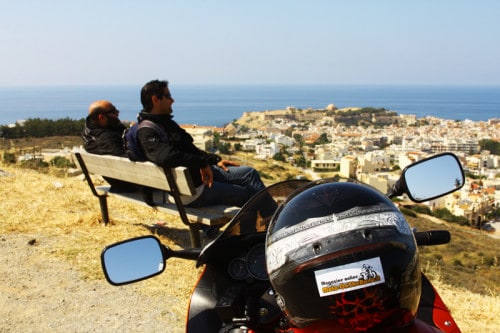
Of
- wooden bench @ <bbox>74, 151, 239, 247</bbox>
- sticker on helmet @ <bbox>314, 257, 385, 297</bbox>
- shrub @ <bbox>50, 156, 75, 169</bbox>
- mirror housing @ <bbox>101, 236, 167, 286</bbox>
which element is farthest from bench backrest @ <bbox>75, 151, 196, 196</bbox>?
shrub @ <bbox>50, 156, 75, 169</bbox>

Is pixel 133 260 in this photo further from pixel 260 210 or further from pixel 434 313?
pixel 434 313

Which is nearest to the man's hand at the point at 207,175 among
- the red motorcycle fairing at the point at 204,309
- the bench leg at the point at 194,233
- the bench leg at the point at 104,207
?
the bench leg at the point at 194,233

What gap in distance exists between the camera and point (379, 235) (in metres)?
1.10

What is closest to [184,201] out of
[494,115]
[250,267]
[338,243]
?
[250,267]

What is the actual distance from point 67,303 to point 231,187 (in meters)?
1.61

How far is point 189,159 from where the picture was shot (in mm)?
4270

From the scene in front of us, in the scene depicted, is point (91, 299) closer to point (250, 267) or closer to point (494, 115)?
point (250, 267)

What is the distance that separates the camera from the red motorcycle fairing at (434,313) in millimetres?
1450

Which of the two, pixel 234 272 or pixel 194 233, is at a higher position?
pixel 234 272

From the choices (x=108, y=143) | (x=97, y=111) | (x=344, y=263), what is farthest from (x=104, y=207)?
(x=344, y=263)

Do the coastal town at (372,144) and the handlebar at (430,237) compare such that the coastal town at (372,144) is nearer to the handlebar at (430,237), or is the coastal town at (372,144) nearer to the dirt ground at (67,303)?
the dirt ground at (67,303)

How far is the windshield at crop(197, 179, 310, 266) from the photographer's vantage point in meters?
1.71

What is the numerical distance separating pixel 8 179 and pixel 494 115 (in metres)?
166

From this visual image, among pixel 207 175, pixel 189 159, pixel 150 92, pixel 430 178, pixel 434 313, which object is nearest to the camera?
pixel 434 313
